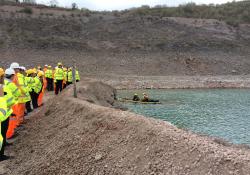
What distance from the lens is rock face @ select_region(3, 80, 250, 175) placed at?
712 centimetres

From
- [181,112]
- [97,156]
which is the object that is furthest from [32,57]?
[97,156]

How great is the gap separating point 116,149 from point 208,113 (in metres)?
15.6

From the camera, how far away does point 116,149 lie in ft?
28.7

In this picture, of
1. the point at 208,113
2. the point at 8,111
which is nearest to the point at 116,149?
the point at 8,111

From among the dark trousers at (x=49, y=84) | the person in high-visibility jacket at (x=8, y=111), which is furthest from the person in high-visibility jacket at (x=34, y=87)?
the dark trousers at (x=49, y=84)

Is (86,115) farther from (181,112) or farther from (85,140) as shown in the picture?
(181,112)

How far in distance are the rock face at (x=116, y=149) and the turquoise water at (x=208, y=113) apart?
22.0 feet

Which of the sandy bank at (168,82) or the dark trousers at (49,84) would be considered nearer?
the dark trousers at (49,84)

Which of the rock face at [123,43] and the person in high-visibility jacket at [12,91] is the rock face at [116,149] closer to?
the person in high-visibility jacket at [12,91]

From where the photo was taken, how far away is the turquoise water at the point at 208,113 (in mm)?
17702

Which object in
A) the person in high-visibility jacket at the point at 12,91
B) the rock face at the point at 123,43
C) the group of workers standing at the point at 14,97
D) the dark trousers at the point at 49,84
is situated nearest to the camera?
the group of workers standing at the point at 14,97

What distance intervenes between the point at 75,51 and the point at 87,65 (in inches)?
163

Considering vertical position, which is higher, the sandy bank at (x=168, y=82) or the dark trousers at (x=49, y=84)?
the dark trousers at (x=49, y=84)

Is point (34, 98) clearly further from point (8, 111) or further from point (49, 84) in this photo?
point (49, 84)
